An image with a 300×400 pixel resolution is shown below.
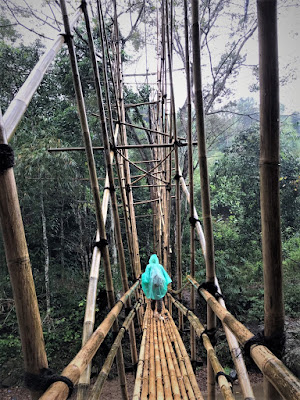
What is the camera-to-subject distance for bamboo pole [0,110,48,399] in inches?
27.0

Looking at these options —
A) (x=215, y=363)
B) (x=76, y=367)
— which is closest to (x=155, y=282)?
(x=215, y=363)

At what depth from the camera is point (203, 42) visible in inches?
232

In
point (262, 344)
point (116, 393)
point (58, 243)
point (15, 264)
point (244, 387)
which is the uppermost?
point (15, 264)

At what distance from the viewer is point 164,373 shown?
1750mm

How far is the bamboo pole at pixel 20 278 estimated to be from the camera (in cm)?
69

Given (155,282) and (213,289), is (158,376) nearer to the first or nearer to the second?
(213,289)

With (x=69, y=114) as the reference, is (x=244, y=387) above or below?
below

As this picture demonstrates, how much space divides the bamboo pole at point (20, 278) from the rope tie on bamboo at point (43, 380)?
13mm

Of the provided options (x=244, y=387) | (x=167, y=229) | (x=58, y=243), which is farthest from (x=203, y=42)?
(x=244, y=387)

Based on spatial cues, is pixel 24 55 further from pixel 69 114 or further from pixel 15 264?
pixel 15 264

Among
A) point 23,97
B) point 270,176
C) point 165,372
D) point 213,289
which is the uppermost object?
point 23,97

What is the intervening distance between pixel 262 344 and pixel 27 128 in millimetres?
4965

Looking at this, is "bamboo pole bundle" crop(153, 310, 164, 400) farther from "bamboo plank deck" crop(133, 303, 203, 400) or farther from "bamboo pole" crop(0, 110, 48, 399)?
"bamboo pole" crop(0, 110, 48, 399)

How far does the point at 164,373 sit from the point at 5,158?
172 centimetres
